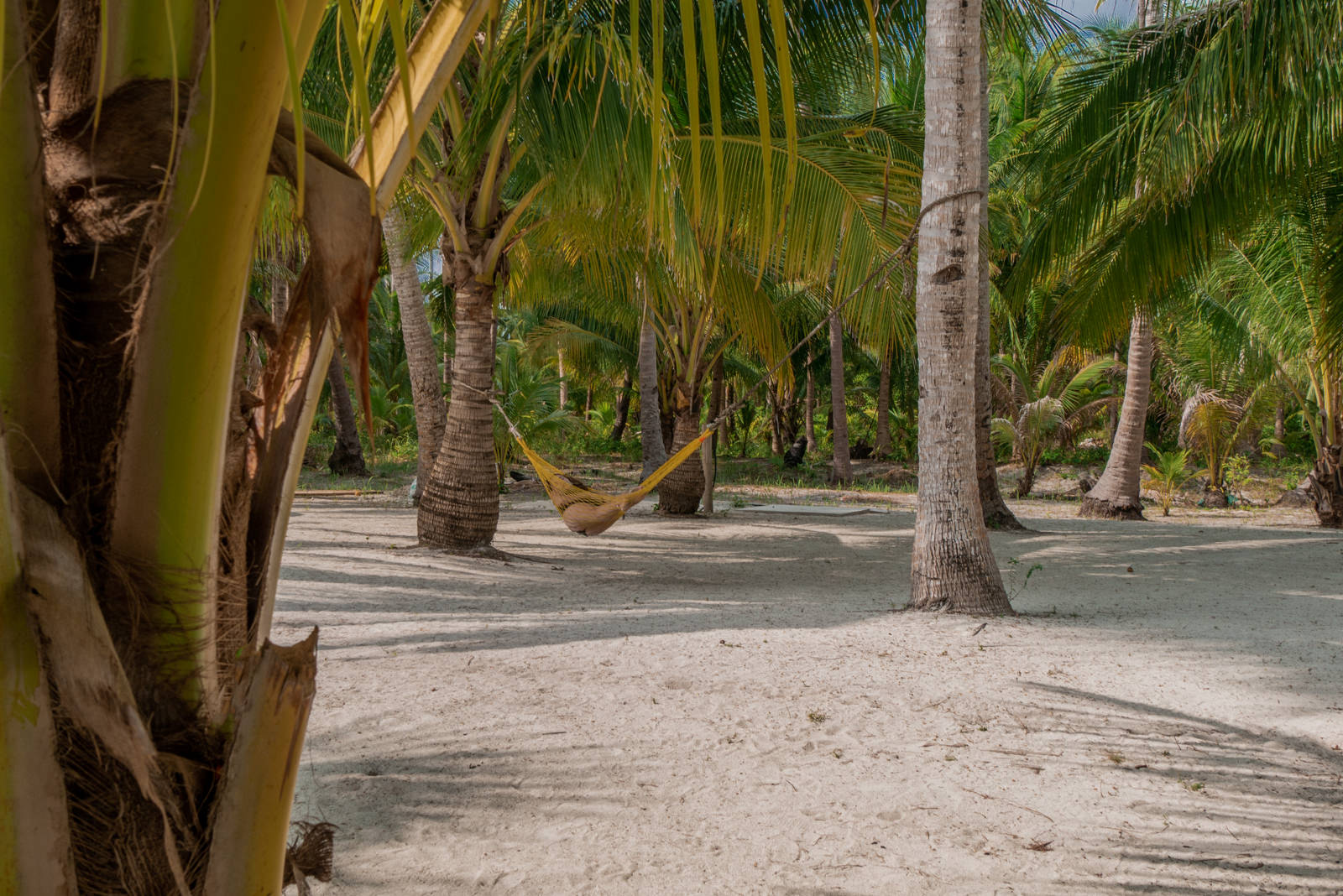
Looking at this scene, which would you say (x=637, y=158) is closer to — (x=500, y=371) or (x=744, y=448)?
(x=500, y=371)

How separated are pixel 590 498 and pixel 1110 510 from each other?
22.2 ft

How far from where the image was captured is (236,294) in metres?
0.89

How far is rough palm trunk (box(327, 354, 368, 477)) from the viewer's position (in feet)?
41.9

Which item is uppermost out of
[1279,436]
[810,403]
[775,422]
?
[810,403]

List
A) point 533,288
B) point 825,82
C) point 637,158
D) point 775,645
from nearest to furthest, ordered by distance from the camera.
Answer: point 775,645, point 637,158, point 825,82, point 533,288

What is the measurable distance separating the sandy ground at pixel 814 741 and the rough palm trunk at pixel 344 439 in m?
7.96

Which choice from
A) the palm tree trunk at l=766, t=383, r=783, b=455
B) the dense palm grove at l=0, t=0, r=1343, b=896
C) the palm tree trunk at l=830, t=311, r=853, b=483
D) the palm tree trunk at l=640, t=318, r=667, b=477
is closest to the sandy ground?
the dense palm grove at l=0, t=0, r=1343, b=896

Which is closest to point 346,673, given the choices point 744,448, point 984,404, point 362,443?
point 984,404

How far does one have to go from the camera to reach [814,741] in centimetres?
275

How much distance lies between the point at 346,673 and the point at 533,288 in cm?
742

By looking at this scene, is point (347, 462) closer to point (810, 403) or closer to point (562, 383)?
point (562, 383)

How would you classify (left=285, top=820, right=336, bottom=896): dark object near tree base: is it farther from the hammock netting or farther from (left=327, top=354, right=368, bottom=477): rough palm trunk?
(left=327, top=354, right=368, bottom=477): rough palm trunk

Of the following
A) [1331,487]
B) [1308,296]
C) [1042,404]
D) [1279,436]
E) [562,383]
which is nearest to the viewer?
[1308,296]

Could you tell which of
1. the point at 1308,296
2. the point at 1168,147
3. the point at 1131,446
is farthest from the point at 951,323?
the point at 1308,296
